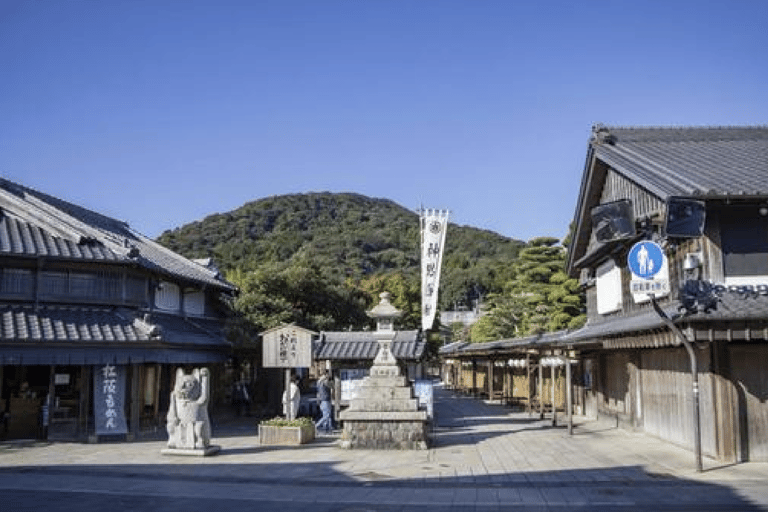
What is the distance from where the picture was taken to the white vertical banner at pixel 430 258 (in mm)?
23141

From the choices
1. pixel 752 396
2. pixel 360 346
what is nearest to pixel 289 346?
pixel 360 346

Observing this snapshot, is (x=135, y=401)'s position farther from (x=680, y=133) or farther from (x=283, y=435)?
(x=680, y=133)

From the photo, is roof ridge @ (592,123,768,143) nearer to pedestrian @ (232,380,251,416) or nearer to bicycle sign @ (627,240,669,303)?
bicycle sign @ (627,240,669,303)

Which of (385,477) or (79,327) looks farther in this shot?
(79,327)

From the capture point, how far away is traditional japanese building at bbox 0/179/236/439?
1917 cm

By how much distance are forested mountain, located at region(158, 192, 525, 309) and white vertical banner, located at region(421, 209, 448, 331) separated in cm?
5377

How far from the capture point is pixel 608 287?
21844 millimetres

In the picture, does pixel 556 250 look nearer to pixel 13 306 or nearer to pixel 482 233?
pixel 13 306

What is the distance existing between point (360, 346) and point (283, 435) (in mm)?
5102

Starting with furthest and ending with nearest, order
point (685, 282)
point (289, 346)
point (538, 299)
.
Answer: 1. point (538, 299)
2. point (289, 346)
3. point (685, 282)

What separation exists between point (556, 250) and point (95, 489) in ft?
113

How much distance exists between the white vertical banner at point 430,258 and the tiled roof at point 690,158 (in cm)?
601

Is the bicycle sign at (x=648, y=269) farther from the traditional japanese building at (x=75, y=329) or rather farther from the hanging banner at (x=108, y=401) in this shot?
the hanging banner at (x=108, y=401)

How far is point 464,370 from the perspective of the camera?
54.1 m
